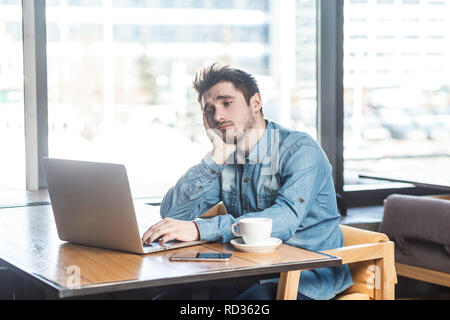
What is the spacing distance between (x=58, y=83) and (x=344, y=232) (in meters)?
1.81

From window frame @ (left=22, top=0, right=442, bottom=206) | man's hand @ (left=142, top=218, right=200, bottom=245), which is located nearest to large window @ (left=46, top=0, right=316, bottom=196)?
window frame @ (left=22, top=0, right=442, bottom=206)

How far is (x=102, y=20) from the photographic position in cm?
327

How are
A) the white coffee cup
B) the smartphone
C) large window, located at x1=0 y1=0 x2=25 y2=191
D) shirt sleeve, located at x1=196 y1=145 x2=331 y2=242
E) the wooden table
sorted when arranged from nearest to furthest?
1. the wooden table
2. the smartphone
3. the white coffee cup
4. shirt sleeve, located at x1=196 y1=145 x2=331 y2=242
5. large window, located at x1=0 y1=0 x2=25 y2=191

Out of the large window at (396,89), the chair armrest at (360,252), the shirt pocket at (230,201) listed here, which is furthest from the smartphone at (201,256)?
the large window at (396,89)

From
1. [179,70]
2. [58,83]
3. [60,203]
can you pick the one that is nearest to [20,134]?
[58,83]

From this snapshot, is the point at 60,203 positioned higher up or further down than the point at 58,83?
further down

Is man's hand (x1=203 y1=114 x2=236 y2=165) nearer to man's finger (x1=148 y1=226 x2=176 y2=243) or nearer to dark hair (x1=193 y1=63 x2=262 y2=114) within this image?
dark hair (x1=193 y1=63 x2=262 y2=114)

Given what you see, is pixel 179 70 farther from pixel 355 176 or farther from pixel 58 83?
pixel 355 176

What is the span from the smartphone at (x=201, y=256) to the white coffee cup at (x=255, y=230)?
98mm

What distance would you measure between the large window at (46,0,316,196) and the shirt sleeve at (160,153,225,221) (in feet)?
3.83

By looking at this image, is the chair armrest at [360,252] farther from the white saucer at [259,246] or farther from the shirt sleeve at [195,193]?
the shirt sleeve at [195,193]

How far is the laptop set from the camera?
1561 millimetres

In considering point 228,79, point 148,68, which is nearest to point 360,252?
point 228,79

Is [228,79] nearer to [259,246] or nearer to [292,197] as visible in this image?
[292,197]
